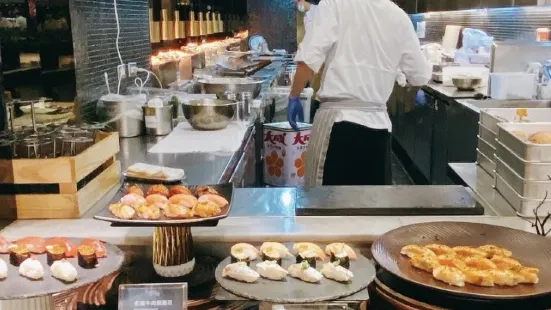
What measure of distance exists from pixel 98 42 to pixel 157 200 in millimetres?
2045

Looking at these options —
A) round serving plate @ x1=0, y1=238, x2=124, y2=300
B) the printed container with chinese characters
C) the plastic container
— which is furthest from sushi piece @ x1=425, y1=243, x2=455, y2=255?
Result: the printed container with chinese characters

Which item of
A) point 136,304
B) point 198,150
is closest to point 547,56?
point 198,150

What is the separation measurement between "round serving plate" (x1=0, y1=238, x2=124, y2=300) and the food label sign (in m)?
0.09

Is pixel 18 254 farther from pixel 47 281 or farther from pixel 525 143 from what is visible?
pixel 525 143

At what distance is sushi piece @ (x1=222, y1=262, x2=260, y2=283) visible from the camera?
1.43 m

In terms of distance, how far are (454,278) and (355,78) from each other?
6.61 feet

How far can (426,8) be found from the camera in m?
8.20

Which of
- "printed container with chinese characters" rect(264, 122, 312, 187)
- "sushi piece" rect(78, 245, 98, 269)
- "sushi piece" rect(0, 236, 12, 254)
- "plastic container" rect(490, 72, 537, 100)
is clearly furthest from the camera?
"printed container with chinese characters" rect(264, 122, 312, 187)

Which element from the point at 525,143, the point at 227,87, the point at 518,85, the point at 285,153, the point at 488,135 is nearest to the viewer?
the point at 525,143

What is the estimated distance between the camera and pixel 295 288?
4.62 feet

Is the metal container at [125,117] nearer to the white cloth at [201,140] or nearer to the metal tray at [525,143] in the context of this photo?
the white cloth at [201,140]

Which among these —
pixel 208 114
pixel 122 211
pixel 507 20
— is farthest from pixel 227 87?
pixel 507 20

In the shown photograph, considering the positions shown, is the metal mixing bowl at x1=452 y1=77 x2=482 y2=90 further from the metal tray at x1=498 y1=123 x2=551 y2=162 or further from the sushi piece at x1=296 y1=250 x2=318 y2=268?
the sushi piece at x1=296 y1=250 x2=318 y2=268

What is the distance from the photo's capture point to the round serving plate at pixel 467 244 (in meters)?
1.36
